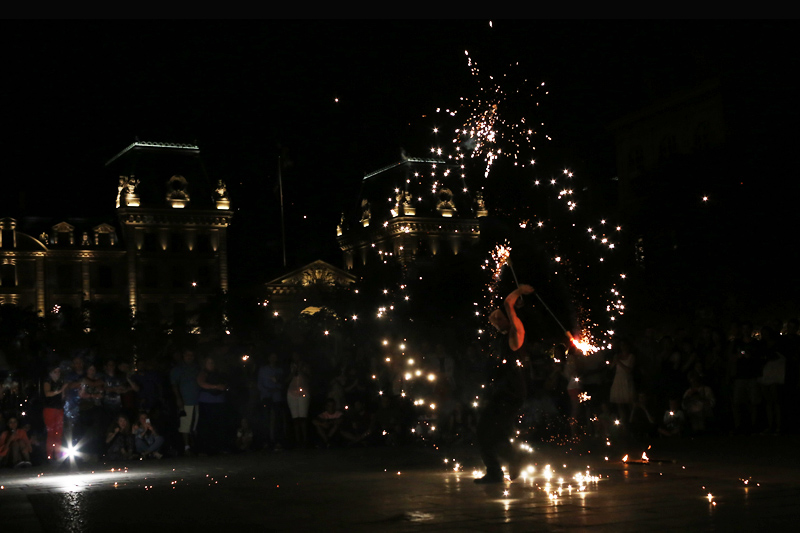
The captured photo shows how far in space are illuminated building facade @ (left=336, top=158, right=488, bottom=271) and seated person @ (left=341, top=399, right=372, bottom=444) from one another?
63.2 m

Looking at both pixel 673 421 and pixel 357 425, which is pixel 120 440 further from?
pixel 673 421

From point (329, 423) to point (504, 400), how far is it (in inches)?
251

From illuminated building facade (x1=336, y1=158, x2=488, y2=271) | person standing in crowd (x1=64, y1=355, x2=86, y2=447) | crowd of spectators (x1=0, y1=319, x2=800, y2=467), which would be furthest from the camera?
illuminated building facade (x1=336, y1=158, x2=488, y2=271)

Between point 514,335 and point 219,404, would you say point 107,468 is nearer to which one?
point 219,404

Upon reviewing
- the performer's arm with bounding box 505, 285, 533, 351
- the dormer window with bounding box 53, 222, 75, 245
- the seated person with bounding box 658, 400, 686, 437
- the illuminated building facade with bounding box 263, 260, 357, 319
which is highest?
the dormer window with bounding box 53, 222, 75, 245

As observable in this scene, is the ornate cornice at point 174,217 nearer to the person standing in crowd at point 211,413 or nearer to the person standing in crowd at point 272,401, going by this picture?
the person standing in crowd at point 272,401

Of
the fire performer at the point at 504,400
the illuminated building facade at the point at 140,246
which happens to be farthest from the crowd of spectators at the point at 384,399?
the illuminated building facade at the point at 140,246

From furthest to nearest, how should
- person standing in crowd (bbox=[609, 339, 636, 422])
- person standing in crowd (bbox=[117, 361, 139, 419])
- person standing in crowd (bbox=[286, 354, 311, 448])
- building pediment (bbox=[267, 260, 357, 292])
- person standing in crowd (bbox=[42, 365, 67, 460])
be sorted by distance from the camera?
1. building pediment (bbox=[267, 260, 357, 292])
2. person standing in crowd (bbox=[286, 354, 311, 448])
3. person standing in crowd (bbox=[609, 339, 636, 422])
4. person standing in crowd (bbox=[117, 361, 139, 419])
5. person standing in crowd (bbox=[42, 365, 67, 460])

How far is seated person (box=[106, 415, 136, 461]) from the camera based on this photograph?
14.6m

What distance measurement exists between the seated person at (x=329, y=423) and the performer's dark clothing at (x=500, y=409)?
6139 millimetres

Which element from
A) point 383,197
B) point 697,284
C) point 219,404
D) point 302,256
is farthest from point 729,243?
point 302,256

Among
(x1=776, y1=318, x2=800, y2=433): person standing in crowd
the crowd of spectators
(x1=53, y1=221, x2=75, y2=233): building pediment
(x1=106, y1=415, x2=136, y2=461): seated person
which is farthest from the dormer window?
(x1=776, y1=318, x2=800, y2=433): person standing in crowd

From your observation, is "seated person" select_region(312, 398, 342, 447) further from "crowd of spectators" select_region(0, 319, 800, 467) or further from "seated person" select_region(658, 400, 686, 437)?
"seated person" select_region(658, 400, 686, 437)

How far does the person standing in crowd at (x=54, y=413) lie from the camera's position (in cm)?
1416
